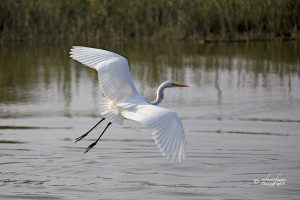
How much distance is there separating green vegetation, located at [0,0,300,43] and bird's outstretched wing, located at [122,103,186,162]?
446 inches

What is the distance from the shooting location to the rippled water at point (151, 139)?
5668 millimetres

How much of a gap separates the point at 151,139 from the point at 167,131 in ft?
8.46

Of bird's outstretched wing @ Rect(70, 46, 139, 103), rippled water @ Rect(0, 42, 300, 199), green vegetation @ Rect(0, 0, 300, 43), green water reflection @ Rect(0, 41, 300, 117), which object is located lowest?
rippled water @ Rect(0, 42, 300, 199)

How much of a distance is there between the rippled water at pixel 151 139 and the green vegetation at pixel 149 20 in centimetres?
306

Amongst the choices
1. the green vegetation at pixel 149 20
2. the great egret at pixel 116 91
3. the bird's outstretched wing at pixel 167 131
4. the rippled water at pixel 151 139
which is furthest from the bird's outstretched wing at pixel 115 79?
the green vegetation at pixel 149 20

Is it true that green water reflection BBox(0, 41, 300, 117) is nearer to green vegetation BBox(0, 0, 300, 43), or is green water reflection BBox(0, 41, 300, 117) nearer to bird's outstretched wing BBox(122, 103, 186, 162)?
green vegetation BBox(0, 0, 300, 43)

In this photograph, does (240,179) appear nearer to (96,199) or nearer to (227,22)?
(96,199)

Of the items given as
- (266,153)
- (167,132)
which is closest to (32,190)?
(167,132)

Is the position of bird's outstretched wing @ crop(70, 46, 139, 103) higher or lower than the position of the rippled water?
higher

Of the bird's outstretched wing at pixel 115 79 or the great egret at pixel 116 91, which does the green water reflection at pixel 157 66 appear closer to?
the great egret at pixel 116 91

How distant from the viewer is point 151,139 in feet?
24.2

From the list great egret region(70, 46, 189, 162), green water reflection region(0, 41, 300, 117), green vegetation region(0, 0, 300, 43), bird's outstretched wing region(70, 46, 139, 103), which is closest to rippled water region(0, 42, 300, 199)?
green water reflection region(0, 41, 300, 117)

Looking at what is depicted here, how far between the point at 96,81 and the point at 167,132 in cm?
703

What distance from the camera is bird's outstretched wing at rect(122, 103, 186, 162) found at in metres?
4.59
